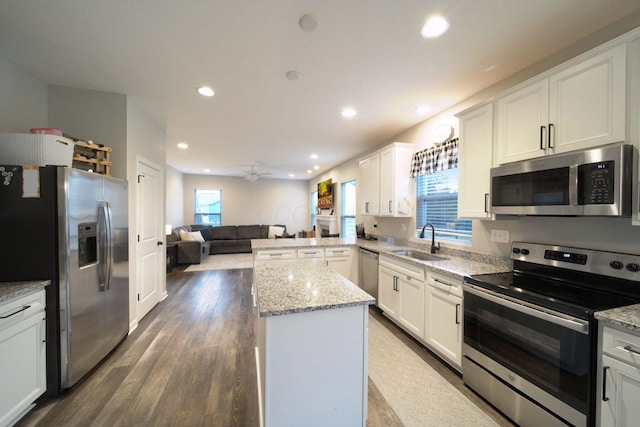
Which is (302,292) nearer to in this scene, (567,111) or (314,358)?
(314,358)

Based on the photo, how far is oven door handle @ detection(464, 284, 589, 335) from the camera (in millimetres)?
Answer: 1280

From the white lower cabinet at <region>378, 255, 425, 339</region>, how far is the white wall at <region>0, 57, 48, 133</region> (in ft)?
12.9

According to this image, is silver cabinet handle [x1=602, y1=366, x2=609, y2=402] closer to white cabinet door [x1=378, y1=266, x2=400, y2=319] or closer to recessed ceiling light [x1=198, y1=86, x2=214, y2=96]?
white cabinet door [x1=378, y1=266, x2=400, y2=319]

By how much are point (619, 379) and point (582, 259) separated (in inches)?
30.6

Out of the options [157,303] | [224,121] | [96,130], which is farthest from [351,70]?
[157,303]

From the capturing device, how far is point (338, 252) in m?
3.79

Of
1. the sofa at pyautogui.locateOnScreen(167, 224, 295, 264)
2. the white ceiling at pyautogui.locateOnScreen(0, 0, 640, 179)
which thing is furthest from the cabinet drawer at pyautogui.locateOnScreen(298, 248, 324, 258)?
the sofa at pyautogui.locateOnScreen(167, 224, 295, 264)

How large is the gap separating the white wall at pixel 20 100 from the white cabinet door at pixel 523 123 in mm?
4178

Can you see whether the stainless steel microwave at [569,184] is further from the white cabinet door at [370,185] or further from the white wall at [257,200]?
the white wall at [257,200]

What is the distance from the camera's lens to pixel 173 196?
7.42 metres

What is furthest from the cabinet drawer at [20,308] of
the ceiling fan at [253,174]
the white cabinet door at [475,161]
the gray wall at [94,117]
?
the ceiling fan at [253,174]

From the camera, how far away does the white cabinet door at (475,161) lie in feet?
7.01

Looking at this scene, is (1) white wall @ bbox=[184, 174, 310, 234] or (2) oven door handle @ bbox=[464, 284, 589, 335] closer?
(2) oven door handle @ bbox=[464, 284, 589, 335]

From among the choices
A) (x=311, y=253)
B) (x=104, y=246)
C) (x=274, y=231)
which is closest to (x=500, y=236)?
(x=311, y=253)
